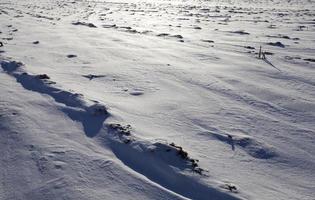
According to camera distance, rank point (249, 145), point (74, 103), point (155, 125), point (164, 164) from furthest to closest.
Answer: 1. point (74, 103)
2. point (155, 125)
3. point (249, 145)
4. point (164, 164)

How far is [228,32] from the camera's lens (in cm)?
1193

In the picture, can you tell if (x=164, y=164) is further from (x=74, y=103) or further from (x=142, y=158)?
(x=74, y=103)

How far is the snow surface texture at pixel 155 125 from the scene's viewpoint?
10.2ft

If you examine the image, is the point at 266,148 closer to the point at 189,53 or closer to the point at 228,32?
the point at 189,53

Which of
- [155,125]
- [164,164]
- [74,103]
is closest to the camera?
[164,164]

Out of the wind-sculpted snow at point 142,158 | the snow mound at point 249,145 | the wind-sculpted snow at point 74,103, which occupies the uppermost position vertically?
the wind-sculpted snow at point 74,103

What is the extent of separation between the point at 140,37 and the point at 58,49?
2.83m

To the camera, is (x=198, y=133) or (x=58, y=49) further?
(x=58, y=49)

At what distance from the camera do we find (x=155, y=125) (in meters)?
4.18

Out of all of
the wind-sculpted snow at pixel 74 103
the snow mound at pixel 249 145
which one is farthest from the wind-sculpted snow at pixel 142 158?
the snow mound at pixel 249 145

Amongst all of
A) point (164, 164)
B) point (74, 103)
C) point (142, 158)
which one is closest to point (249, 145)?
point (164, 164)

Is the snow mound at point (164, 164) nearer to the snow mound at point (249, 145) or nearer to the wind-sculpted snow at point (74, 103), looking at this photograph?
the wind-sculpted snow at point (74, 103)

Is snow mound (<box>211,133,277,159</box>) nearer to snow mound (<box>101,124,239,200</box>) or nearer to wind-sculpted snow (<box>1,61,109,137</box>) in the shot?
snow mound (<box>101,124,239,200</box>)

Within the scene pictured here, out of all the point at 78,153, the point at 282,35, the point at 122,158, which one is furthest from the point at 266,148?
the point at 282,35
